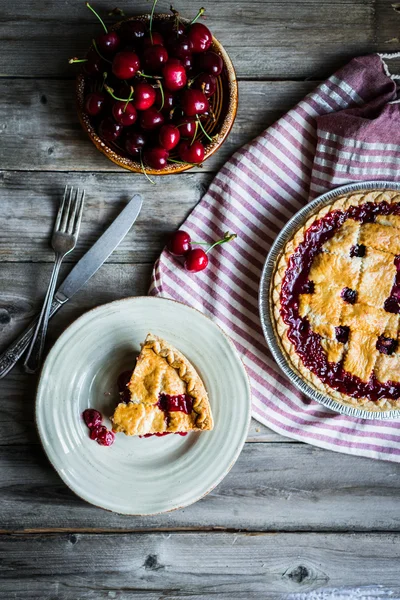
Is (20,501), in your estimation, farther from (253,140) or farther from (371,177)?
(371,177)

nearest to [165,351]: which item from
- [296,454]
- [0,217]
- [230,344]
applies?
[230,344]

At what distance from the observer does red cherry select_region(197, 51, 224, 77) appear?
2.07 metres

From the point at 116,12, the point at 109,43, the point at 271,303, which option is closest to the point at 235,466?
the point at 271,303

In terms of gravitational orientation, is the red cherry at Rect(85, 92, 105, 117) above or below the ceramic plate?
above

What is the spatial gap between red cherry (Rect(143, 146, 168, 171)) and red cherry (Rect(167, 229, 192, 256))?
265mm

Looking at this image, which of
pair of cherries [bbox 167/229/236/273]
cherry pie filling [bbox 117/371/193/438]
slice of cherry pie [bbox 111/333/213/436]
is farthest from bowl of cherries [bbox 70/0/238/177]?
cherry pie filling [bbox 117/371/193/438]

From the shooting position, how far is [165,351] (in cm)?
211

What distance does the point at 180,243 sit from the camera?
87.0 inches

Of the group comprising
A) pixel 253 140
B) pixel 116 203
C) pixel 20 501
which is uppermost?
pixel 253 140

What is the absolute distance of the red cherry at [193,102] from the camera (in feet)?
6.59

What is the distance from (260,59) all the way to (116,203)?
2.70ft

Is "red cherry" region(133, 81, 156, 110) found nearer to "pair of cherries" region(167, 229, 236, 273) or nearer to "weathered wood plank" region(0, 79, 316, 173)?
"weathered wood plank" region(0, 79, 316, 173)

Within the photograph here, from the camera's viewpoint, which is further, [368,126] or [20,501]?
[20,501]

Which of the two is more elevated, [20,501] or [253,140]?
[253,140]
